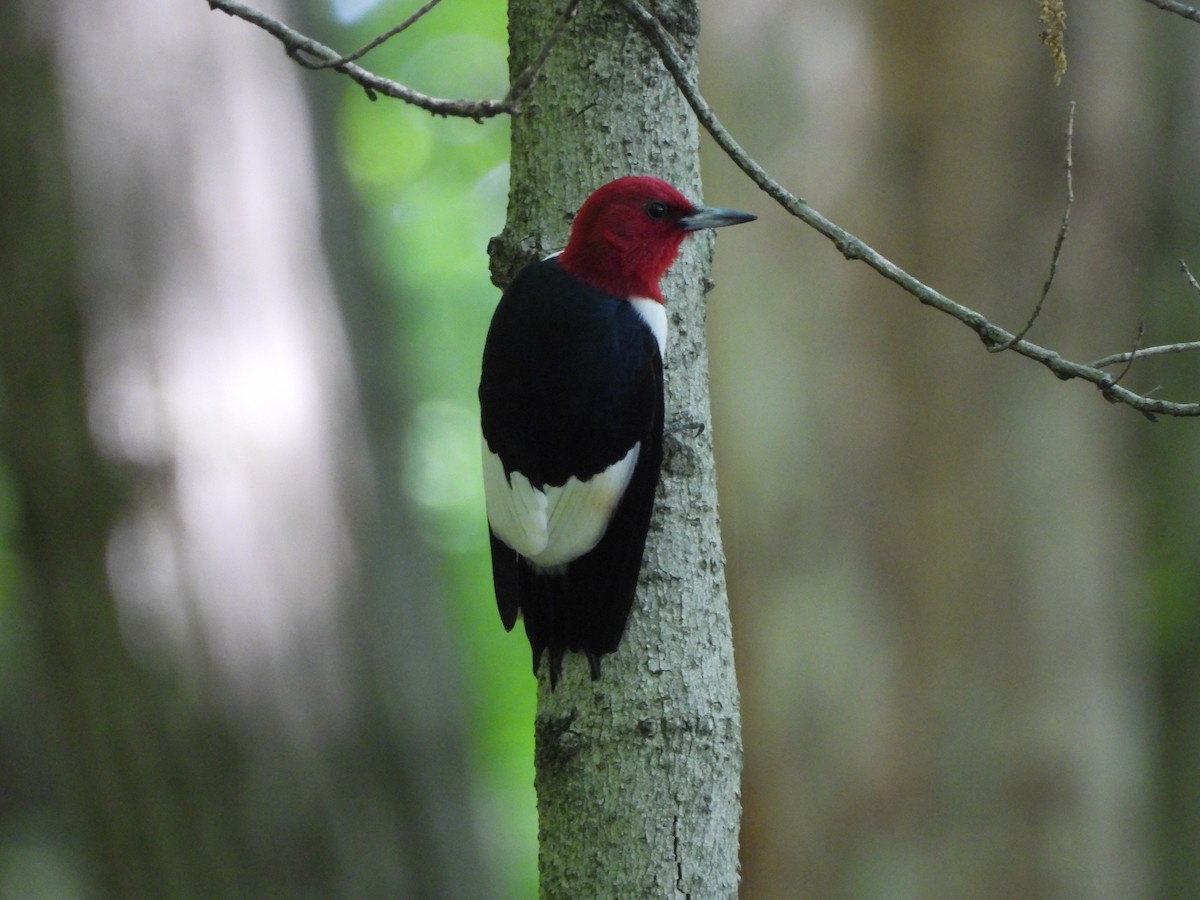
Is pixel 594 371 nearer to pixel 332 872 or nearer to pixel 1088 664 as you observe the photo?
pixel 332 872

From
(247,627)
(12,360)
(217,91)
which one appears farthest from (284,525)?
(217,91)

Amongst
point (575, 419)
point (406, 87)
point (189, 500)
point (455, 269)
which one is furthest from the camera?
point (455, 269)

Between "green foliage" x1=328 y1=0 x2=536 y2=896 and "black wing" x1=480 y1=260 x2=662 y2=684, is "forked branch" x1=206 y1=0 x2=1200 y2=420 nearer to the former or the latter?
"black wing" x1=480 y1=260 x2=662 y2=684

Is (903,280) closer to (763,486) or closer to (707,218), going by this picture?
(707,218)

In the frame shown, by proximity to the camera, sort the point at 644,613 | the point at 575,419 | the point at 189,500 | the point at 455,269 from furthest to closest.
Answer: the point at 455,269 → the point at 189,500 → the point at 575,419 → the point at 644,613

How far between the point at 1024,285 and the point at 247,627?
9.11 feet

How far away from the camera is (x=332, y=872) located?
381cm

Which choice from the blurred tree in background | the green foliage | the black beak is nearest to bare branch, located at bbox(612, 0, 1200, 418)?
the black beak

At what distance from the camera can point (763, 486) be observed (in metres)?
4.27

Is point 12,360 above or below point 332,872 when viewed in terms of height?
above

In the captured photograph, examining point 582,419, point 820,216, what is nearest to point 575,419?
point 582,419

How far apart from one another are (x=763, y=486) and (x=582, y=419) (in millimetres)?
2241

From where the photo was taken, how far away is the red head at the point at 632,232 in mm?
2152

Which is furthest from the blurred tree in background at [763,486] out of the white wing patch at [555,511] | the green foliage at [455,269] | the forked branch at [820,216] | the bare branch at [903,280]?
the green foliage at [455,269]
